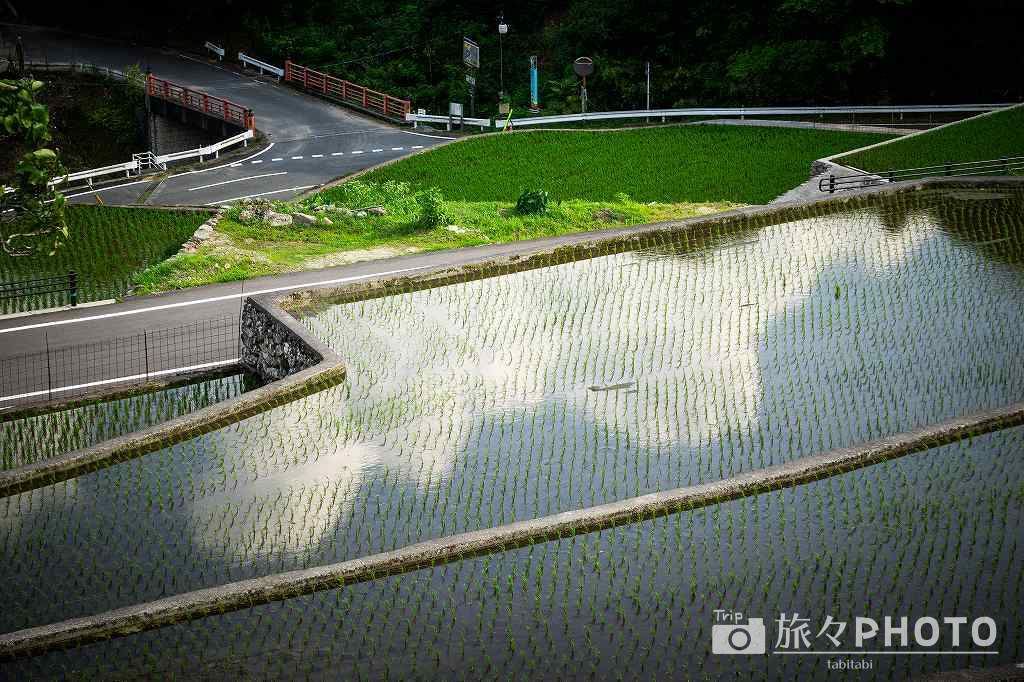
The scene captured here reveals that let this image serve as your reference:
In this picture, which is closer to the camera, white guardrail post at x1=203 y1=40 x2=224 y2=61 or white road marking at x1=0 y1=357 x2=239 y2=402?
white road marking at x1=0 y1=357 x2=239 y2=402

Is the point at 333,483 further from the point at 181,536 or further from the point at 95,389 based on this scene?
the point at 95,389

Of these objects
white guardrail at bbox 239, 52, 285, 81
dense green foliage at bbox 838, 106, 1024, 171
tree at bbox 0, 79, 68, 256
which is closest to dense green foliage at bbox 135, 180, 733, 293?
dense green foliage at bbox 838, 106, 1024, 171

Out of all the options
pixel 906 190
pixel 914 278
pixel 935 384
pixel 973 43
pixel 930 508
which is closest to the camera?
pixel 930 508

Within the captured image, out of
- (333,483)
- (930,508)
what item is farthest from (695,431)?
(333,483)

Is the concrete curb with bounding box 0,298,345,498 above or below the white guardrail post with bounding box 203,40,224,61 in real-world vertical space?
below

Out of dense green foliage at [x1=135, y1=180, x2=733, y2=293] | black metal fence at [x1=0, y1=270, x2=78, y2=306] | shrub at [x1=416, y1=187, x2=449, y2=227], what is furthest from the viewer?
shrub at [x1=416, y1=187, x2=449, y2=227]

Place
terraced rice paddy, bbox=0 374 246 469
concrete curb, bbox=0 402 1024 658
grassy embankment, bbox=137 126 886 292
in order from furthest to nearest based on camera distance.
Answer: grassy embankment, bbox=137 126 886 292 → terraced rice paddy, bbox=0 374 246 469 → concrete curb, bbox=0 402 1024 658

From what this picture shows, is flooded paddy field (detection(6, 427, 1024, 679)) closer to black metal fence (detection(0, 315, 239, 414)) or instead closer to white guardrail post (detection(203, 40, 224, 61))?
black metal fence (detection(0, 315, 239, 414))
